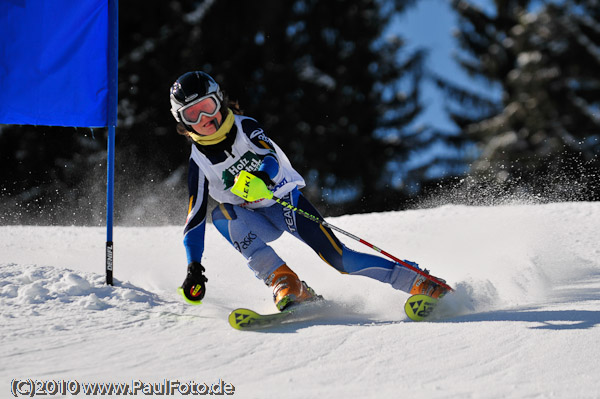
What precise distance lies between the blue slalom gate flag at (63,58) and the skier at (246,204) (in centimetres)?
97

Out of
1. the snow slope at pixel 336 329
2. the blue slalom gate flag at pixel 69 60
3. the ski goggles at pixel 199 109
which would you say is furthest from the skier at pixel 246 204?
the blue slalom gate flag at pixel 69 60

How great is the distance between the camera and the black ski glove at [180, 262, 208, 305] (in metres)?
3.28

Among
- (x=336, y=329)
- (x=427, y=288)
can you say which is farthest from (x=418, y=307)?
(x=336, y=329)

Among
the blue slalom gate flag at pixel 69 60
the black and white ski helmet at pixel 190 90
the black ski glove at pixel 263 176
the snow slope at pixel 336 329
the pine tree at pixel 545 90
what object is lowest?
the snow slope at pixel 336 329

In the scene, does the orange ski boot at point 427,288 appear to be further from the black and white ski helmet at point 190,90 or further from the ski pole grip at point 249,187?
the black and white ski helmet at point 190,90

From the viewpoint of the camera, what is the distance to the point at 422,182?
18.8 meters

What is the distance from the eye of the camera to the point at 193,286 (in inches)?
130

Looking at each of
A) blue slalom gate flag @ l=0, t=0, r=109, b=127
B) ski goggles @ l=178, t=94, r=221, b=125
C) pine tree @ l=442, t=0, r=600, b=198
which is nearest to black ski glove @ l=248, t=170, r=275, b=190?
ski goggles @ l=178, t=94, r=221, b=125

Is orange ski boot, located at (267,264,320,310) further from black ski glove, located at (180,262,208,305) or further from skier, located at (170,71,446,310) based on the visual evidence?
black ski glove, located at (180,262,208,305)

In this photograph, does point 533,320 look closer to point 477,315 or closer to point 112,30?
point 477,315

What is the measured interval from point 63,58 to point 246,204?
1.64 m

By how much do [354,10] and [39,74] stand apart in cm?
1535

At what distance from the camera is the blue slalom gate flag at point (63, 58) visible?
4.28 meters

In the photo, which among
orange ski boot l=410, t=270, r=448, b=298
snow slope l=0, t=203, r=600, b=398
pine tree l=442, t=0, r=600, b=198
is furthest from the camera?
pine tree l=442, t=0, r=600, b=198
